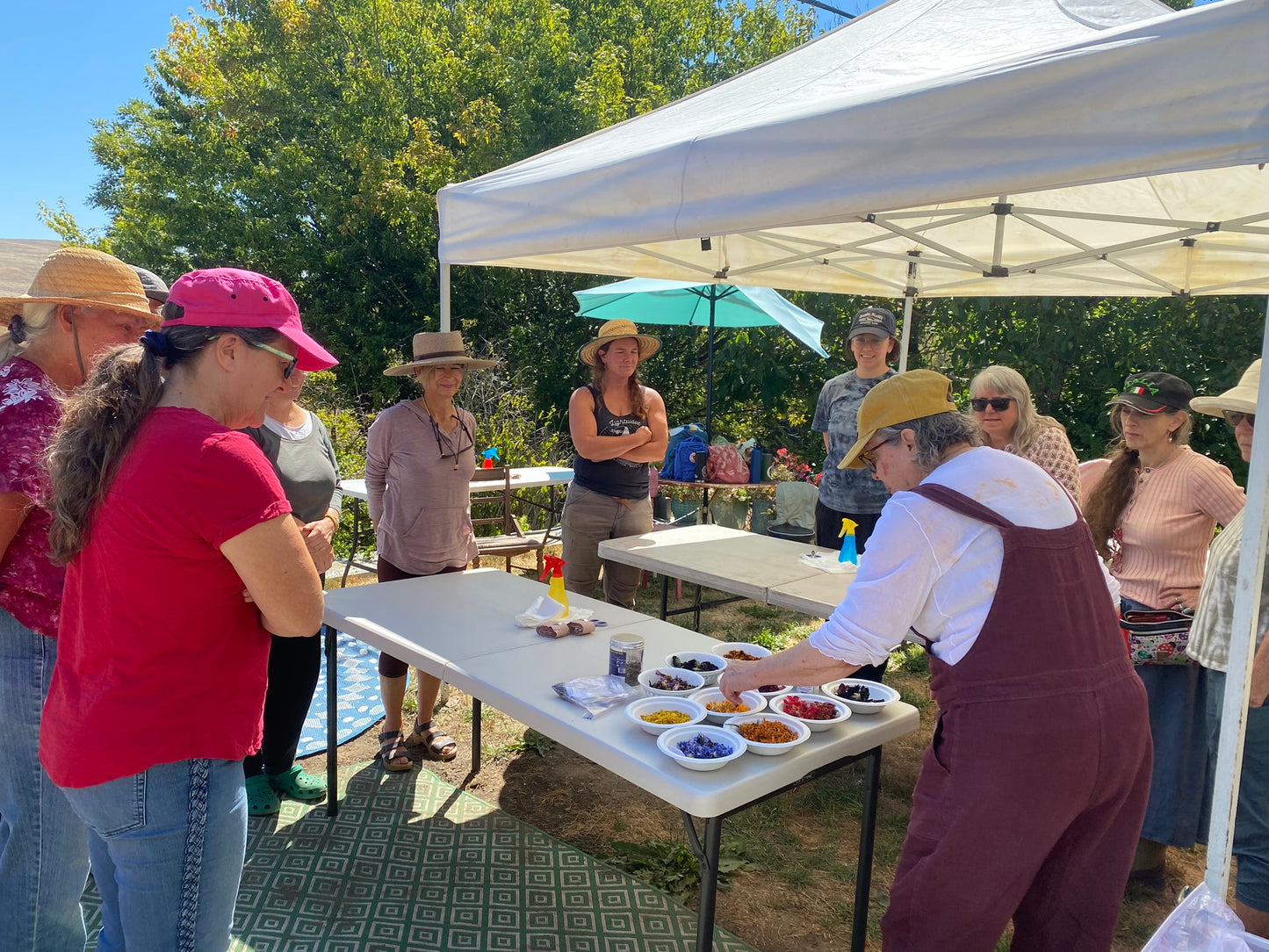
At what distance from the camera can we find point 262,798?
302 centimetres

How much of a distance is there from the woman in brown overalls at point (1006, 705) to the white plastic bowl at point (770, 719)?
296mm

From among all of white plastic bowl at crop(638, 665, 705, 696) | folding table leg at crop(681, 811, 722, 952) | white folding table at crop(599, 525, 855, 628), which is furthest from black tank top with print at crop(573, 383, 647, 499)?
folding table leg at crop(681, 811, 722, 952)

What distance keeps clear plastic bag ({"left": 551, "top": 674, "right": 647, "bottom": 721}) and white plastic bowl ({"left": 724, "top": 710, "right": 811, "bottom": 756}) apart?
0.93 feet

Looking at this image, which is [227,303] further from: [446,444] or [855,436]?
[855,436]

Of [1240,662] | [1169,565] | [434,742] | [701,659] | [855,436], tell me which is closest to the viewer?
[1240,662]

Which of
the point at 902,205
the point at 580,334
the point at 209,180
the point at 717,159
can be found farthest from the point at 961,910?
the point at 209,180

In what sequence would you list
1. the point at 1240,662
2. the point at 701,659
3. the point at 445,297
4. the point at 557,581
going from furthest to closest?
the point at 445,297 < the point at 557,581 < the point at 701,659 < the point at 1240,662

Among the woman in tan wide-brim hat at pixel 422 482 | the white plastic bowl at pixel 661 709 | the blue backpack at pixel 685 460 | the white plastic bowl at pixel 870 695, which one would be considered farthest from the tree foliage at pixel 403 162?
the white plastic bowl at pixel 661 709

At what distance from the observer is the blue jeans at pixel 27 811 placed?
1.64 m

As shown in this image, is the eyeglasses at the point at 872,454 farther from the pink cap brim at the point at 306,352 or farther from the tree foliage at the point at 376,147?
the tree foliage at the point at 376,147

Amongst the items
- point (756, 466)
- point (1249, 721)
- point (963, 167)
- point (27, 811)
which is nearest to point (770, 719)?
point (1249, 721)

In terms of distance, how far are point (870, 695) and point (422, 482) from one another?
188 centimetres

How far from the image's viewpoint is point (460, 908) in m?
2.56

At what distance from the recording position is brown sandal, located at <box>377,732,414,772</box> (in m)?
3.39
